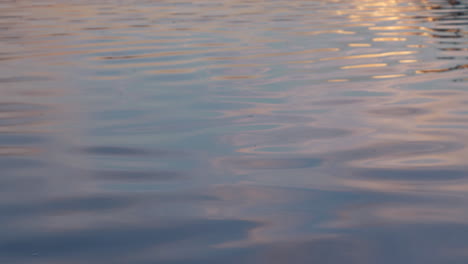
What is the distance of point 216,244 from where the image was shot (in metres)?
2.12

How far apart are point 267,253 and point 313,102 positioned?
2359 mm

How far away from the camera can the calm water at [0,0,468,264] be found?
6.99ft

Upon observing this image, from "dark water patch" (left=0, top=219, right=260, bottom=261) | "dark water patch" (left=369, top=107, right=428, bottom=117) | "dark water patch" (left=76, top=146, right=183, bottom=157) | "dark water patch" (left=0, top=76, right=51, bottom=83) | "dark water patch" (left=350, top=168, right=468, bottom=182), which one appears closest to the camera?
"dark water patch" (left=0, top=219, right=260, bottom=261)

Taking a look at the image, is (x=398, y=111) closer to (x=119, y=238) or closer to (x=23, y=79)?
(x=119, y=238)

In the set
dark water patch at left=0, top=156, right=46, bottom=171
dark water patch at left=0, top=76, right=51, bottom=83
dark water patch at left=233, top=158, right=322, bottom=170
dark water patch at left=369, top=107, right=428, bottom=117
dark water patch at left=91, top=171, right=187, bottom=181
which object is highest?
dark water patch at left=0, top=156, right=46, bottom=171

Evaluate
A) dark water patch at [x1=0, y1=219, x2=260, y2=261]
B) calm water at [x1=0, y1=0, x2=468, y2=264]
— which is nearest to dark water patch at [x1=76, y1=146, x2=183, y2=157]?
calm water at [x1=0, y1=0, x2=468, y2=264]

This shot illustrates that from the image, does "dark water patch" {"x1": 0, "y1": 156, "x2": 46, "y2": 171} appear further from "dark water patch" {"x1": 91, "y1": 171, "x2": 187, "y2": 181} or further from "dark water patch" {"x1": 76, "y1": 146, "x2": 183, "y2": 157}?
"dark water patch" {"x1": 91, "y1": 171, "x2": 187, "y2": 181}

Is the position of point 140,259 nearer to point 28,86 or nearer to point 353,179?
point 353,179

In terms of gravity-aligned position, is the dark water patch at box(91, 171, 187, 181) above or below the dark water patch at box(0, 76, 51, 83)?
above

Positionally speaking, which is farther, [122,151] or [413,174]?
[122,151]

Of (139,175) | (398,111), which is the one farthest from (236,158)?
(398,111)

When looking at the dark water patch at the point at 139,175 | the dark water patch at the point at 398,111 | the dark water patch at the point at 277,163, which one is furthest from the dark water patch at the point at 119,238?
the dark water patch at the point at 398,111

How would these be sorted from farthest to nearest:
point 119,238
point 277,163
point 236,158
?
point 236,158 < point 277,163 < point 119,238

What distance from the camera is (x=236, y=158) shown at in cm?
308
